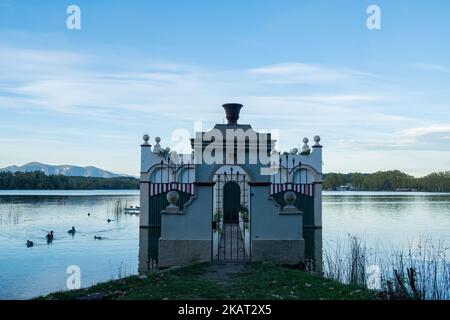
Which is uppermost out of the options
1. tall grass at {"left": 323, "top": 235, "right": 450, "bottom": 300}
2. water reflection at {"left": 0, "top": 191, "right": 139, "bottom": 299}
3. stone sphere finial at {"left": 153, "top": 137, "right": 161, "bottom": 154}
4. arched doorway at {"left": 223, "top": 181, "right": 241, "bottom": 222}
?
stone sphere finial at {"left": 153, "top": 137, "right": 161, "bottom": 154}

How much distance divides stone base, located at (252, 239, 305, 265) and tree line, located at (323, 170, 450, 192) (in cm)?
9438

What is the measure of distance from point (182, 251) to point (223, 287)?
338 centimetres

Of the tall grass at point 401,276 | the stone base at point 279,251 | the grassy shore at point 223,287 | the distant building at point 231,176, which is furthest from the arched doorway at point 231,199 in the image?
the grassy shore at point 223,287

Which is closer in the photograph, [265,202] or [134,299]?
[134,299]

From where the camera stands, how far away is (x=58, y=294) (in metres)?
7.81

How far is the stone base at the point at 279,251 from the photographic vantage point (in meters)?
11.2

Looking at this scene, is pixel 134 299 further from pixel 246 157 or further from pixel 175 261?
pixel 246 157

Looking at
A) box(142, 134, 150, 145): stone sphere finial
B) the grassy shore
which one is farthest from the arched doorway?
the grassy shore

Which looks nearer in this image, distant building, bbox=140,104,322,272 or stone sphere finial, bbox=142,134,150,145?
distant building, bbox=140,104,322,272

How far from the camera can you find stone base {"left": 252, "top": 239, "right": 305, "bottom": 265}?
36.6 ft

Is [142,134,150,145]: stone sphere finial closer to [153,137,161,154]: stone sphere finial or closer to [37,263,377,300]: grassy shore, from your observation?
[153,137,161,154]: stone sphere finial

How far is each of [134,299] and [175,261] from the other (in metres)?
4.16

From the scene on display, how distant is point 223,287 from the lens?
7.88 m
